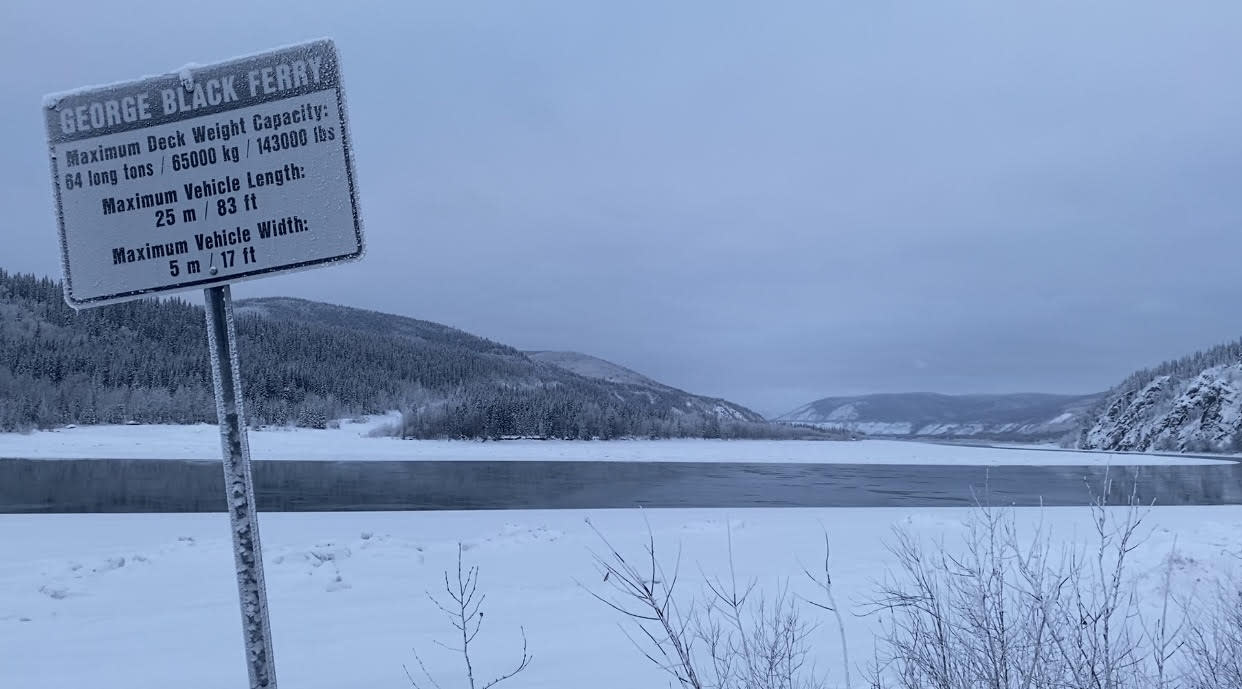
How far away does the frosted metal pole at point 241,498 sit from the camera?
8.95 ft

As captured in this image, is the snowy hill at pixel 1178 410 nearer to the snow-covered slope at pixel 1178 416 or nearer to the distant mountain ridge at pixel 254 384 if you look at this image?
the snow-covered slope at pixel 1178 416

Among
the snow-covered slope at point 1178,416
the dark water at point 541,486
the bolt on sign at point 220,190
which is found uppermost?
the bolt on sign at point 220,190

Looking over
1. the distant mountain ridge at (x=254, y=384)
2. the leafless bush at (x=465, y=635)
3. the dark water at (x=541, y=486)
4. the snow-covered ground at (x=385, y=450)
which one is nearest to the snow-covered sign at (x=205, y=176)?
the leafless bush at (x=465, y=635)

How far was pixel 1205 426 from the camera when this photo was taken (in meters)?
83.9

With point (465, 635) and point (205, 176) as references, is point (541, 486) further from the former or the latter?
point (205, 176)

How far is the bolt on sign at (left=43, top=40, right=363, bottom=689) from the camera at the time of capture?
2736 millimetres

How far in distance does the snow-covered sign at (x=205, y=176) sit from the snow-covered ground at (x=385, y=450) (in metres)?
50.2

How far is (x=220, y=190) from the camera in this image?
2.76 metres

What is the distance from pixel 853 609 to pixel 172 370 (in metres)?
95.8

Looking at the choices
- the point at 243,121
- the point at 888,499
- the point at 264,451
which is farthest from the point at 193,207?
the point at 264,451

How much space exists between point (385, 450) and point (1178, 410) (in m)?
84.1

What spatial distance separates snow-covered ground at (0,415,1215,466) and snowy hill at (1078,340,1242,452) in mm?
22988

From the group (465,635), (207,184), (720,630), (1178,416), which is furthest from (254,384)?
(1178,416)

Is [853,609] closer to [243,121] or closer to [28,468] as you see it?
[243,121]
